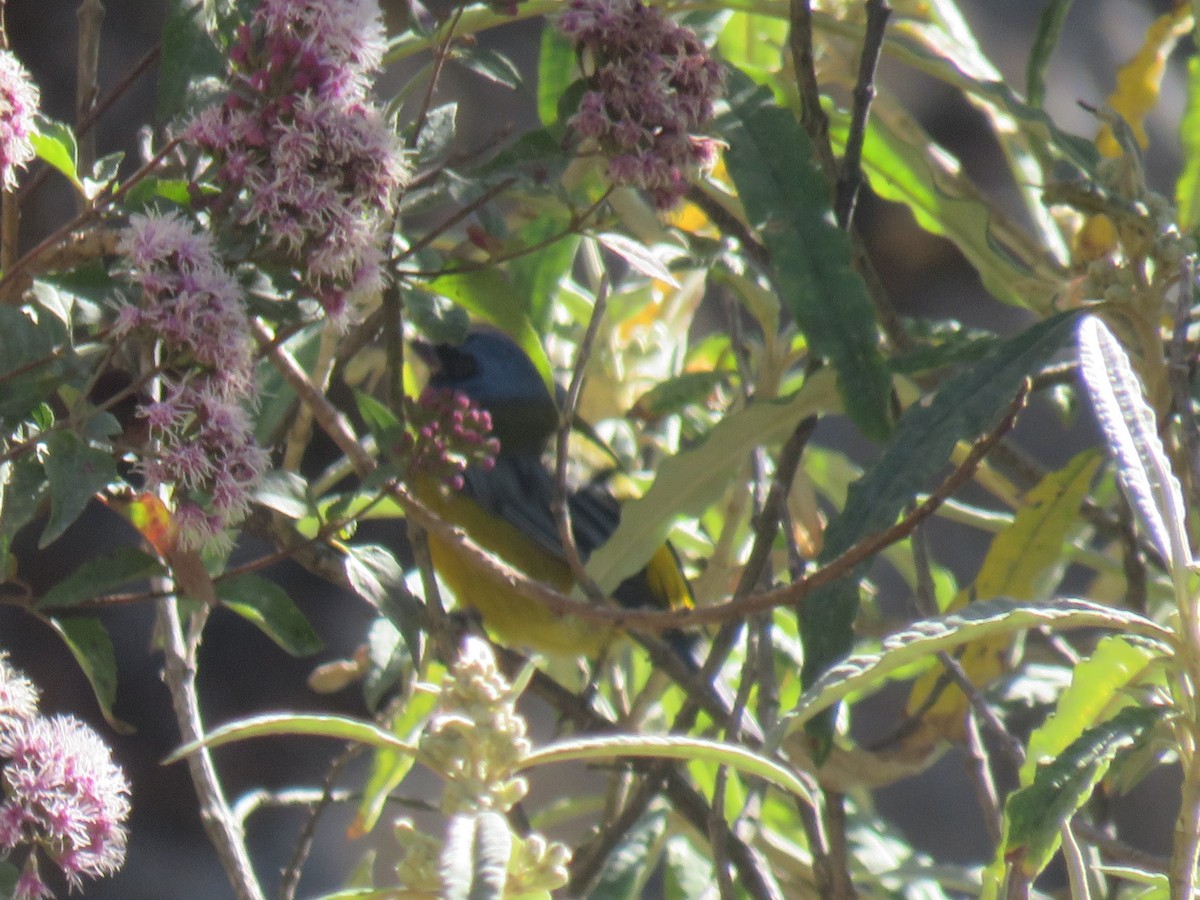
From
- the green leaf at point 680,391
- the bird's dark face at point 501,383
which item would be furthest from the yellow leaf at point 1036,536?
the bird's dark face at point 501,383

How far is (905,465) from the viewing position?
1.34 meters

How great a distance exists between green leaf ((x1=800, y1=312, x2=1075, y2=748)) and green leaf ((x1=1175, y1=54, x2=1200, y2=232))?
1.17 feet

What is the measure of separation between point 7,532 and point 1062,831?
78 centimetres

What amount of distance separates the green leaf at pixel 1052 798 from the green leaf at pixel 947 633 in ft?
0.23

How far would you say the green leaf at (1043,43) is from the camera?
1.86 meters

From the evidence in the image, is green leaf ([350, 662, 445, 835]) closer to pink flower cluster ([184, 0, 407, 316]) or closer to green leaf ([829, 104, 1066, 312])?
pink flower cluster ([184, 0, 407, 316])

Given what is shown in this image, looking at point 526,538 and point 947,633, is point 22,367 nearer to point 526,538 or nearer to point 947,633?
point 947,633

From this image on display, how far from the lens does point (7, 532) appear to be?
3.70 ft

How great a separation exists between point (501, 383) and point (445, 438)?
6.24 feet

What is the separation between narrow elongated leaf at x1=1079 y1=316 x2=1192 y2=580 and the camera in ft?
2.95

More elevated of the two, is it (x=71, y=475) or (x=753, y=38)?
(x=753, y=38)

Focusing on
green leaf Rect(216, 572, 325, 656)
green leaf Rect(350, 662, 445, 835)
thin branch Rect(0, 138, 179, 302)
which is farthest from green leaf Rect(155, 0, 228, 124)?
green leaf Rect(350, 662, 445, 835)

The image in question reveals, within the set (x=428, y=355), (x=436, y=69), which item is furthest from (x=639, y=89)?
(x=428, y=355)

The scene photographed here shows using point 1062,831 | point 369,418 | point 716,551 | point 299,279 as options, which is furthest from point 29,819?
point 716,551
